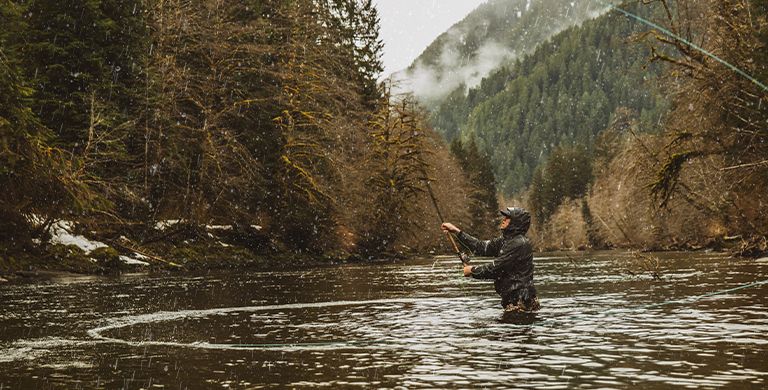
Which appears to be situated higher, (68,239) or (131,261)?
(68,239)

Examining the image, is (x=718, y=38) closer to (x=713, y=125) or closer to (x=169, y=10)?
(x=713, y=125)

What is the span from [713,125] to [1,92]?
22.8 m

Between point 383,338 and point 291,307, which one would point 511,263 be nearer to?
point 383,338

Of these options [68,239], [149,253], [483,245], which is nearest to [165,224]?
[149,253]

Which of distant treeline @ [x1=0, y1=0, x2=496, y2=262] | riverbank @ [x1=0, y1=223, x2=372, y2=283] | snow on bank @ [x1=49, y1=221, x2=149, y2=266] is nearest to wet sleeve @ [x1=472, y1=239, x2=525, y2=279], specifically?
distant treeline @ [x1=0, y1=0, x2=496, y2=262]

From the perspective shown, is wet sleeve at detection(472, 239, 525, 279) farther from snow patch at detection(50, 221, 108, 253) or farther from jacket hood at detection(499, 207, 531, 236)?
snow patch at detection(50, 221, 108, 253)

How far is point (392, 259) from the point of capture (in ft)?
167

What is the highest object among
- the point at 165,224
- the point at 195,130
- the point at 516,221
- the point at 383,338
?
Answer: the point at 195,130

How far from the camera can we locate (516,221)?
14.2m

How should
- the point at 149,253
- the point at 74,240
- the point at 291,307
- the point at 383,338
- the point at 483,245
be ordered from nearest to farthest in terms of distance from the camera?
the point at 383,338 → the point at 483,245 → the point at 291,307 → the point at 74,240 → the point at 149,253

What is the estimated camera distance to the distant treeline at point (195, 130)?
2695 centimetres

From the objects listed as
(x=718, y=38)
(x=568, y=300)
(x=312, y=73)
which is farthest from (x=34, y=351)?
(x=312, y=73)

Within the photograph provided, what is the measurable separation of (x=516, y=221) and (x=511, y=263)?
2.28 ft

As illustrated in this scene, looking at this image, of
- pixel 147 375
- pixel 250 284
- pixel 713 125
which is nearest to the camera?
pixel 147 375
